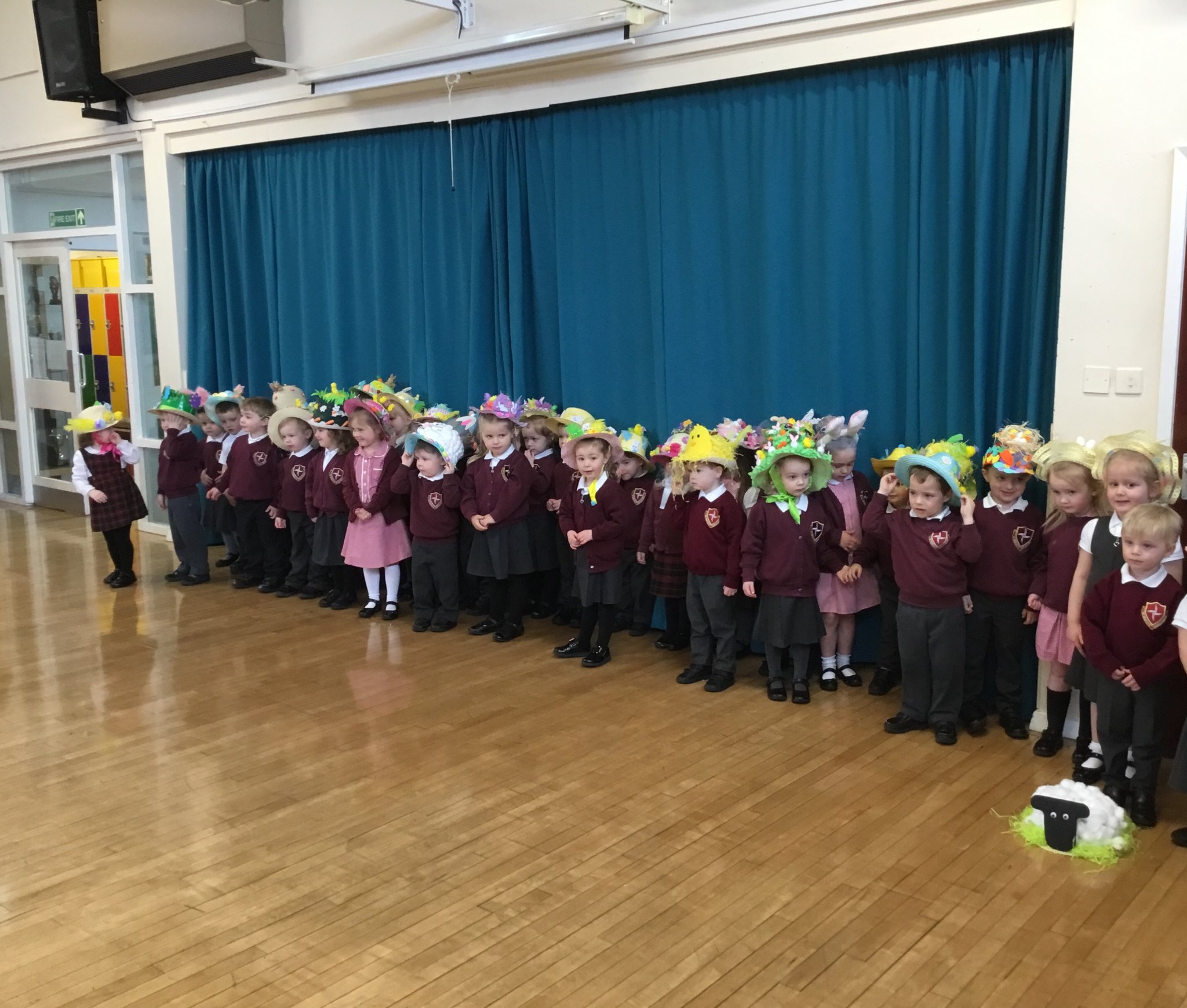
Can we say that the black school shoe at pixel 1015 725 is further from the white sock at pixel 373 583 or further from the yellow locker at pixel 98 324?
the yellow locker at pixel 98 324

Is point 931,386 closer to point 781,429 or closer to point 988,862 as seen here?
point 781,429

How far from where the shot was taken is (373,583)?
6207 millimetres

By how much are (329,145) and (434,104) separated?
101 centimetres

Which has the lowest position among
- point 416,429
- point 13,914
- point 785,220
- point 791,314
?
point 13,914

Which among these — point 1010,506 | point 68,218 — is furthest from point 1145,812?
point 68,218

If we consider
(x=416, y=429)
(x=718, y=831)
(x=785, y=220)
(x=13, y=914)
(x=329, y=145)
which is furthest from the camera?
(x=329, y=145)

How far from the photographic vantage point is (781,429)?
4.71 meters

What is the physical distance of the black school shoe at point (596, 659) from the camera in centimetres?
524

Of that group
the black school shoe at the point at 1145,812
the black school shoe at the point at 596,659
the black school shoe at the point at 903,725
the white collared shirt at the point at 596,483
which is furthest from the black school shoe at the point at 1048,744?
the white collared shirt at the point at 596,483

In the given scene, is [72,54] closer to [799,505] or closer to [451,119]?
[451,119]

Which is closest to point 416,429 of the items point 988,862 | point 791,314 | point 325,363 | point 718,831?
point 325,363

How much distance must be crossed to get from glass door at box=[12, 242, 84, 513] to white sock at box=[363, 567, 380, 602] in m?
4.21

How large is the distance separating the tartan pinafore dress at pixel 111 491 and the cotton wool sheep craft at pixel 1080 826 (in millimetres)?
5384

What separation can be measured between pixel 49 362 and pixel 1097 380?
8.25m
